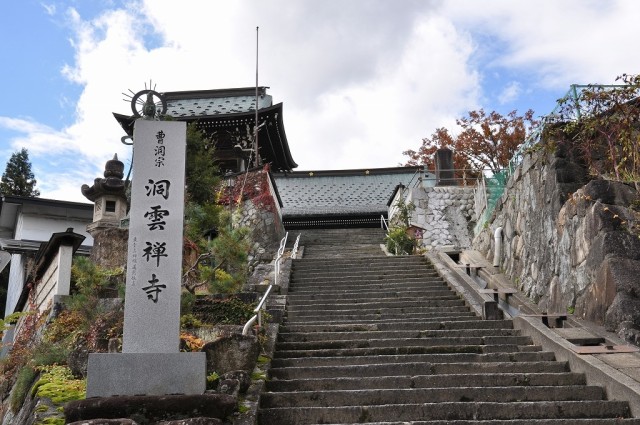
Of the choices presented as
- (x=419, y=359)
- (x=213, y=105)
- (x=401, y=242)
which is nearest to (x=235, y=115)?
(x=213, y=105)

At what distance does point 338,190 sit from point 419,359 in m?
21.1

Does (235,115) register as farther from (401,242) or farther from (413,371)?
(413,371)

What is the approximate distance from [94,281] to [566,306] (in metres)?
8.25

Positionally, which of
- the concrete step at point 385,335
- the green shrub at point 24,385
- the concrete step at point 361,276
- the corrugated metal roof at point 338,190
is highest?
the corrugated metal roof at point 338,190

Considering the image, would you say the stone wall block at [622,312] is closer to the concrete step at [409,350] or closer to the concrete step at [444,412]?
the concrete step at [409,350]

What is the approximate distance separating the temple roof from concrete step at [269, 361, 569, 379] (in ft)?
57.9

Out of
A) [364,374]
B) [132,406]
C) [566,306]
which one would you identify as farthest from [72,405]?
[566,306]

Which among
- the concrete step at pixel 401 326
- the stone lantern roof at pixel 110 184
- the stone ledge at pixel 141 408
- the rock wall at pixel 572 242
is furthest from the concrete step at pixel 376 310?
the stone lantern roof at pixel 110 184

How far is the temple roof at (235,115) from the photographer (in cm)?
2496

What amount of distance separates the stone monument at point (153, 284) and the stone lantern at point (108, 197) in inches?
361

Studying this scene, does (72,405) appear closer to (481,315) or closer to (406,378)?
(406,378)

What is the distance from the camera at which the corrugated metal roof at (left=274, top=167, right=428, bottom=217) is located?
28.2 m

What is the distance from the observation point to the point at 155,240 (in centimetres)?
657

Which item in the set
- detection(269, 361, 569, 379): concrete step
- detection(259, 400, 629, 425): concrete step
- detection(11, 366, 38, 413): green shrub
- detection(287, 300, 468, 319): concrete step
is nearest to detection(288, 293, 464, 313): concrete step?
detection(287, 300, 468, 319): concrete step
